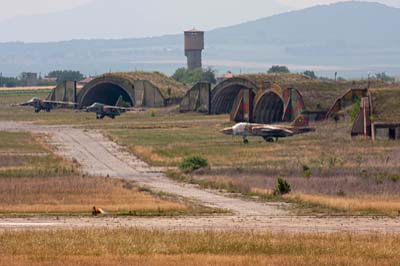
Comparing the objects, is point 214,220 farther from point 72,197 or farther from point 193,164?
point 193,164

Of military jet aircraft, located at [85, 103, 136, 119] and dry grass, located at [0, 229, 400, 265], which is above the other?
dry grass, located at [0, 229, 400, 265]

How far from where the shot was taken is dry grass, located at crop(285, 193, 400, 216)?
38000 millimetres

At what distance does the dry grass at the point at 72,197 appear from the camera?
39.1 meters

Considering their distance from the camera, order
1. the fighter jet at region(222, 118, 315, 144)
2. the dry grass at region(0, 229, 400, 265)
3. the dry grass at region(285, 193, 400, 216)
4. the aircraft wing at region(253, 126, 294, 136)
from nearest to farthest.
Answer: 1. the dry grass at region(0, 229, 400, 265)
2. the dry grass at region(285, 193, 400, 216)
3. the aircraft wing at region(253, 126, 294, 136)
4. the fighter jet at region(222, 118, 315, 144)

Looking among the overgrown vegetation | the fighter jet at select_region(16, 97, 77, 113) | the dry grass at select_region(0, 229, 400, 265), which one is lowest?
the fighter jet at select_region(16, 97, 77, 113)

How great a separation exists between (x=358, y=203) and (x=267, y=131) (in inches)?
1585

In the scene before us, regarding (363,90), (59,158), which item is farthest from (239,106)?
(59,158)

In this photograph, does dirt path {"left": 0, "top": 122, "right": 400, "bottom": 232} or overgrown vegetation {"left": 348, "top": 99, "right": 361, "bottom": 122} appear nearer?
dirt path {"left": 0, "top": 122, "right": 400, "bottom": 232}

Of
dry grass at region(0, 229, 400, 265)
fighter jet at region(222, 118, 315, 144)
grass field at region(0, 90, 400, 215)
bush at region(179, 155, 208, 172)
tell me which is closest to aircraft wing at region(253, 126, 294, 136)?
fighter jet at region(222, 118, 315, 144)

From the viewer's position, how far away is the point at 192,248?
27.3 meters

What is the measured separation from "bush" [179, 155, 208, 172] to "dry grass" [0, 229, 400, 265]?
91.9ft

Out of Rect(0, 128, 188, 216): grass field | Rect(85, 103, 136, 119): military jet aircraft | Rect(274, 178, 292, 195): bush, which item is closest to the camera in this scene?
Rect(0, 128, 188, 216): grass field

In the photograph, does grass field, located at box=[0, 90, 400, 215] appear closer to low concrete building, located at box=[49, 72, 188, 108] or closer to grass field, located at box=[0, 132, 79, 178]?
grass field, located at box=[0, 132, 79, 178]

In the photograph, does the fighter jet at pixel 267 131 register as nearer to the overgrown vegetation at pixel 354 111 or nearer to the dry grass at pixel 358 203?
the overgrown vegetation at pixel 354 111
